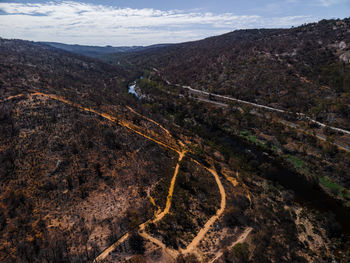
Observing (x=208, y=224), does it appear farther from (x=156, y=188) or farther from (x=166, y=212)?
(x=156, y=188)

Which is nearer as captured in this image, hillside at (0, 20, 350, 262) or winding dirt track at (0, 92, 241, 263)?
winding dirt track at (0, 92, 241, 263)

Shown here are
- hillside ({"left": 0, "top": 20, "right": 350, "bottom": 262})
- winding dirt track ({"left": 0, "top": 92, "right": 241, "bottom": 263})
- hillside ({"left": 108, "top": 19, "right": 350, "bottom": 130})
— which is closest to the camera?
winding dirt track ({"left": 0, "top": 92, "right": 241, "bottom": 263})

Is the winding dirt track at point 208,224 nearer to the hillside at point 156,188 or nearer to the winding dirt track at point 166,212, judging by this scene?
the winding dirt track at point 166,212

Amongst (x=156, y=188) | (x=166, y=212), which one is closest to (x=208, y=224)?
(x=166, y=212)

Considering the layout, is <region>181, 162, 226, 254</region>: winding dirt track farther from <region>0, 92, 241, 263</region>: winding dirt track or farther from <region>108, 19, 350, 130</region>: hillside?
<region>108, 19, 350, 130</region>: hillside

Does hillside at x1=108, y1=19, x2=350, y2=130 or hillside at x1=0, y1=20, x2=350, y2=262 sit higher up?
hillside at x1=108, y1=19, x2=350, y2=130

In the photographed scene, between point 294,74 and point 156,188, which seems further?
point 294,74

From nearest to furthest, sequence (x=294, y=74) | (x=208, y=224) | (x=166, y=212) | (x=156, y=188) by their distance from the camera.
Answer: (x=208, y=224), (x=166, y=212), (x=156, y=188), (x=294, y=74)

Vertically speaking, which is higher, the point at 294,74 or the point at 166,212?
the point at 294,74

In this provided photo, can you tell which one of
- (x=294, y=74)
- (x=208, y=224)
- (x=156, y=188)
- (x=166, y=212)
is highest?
(x=294, y=74)

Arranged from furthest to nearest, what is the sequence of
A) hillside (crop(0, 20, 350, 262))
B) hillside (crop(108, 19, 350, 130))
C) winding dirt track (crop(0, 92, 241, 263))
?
hillside (crop(108, 19, 350, 130)) → hillside (crop(0, 20, 350, 262)) → winding dirt track (crop(0, 92, 241, 263))

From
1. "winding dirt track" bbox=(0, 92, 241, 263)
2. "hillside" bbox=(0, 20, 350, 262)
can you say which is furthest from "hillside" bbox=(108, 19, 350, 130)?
"winding dirt track" bbox=(0, 92, 241, 263)
